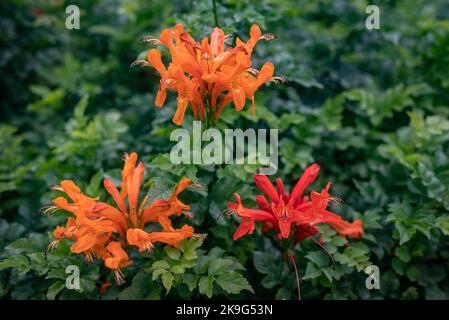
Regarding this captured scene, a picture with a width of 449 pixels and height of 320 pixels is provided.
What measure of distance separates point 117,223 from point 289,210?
0.80m

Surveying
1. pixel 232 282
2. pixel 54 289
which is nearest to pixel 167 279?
pixel 232 282

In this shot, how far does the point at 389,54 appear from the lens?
4.04 metres

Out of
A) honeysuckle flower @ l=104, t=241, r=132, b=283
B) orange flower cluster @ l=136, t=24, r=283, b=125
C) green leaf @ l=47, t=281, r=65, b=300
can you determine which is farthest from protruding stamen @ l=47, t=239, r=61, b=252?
orange flower cluster @ l=136, t=24, r=283, b=125

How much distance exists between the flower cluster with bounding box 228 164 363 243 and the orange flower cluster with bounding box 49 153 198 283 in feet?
0.87

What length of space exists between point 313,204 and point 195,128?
25.9 inches

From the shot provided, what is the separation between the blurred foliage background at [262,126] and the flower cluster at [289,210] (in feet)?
0.50

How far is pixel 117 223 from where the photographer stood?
2.39m

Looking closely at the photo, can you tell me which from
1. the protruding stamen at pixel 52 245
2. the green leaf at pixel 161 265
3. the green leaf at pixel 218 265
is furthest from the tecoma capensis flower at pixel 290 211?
Answer: the protruding stamen at pixel 52 245

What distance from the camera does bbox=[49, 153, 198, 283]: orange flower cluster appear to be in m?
2.24

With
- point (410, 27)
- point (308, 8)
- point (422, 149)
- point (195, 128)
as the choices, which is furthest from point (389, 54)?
point (195, 128)

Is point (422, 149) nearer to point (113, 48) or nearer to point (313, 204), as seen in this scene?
point (313, 204)

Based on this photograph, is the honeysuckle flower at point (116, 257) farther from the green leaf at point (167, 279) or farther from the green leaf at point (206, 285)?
the green leaf at point (206, 285)

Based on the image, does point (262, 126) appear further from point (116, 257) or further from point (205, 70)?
point (116, 257)

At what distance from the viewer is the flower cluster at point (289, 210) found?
2.32 metres
